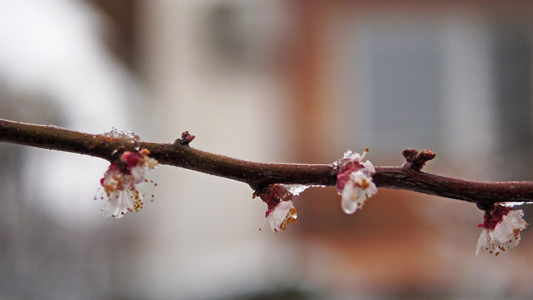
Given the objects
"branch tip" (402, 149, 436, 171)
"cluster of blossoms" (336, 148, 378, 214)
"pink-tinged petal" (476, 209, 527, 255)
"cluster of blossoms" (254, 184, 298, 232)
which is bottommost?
"pink-tinged petal" (476, 209, 527, 255)

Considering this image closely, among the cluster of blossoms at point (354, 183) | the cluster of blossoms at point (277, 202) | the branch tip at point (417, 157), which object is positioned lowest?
the cluster of blossoms at point (277, 202)

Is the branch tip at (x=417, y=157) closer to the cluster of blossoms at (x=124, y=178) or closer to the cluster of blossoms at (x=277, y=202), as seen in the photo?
the cluster of blossoms at (x=277, y=202)

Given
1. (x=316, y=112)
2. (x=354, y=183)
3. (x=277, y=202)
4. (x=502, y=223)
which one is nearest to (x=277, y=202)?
(x=277, y=202)

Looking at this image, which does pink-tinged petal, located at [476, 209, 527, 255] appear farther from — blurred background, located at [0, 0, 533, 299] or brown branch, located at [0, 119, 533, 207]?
blurred background, located at [0, 0, 533, 299]

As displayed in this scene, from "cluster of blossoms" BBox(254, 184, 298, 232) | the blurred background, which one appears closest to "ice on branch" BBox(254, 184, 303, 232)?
"cluster of blossoms" BBox(254, 184, 298, 232)

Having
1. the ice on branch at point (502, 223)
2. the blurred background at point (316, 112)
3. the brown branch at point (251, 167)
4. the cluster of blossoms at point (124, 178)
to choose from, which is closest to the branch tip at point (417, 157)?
the brown branch at point (251, 167)

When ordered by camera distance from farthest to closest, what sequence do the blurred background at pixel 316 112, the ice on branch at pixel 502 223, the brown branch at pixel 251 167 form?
the blurred background at pixel 316 112 < the ice on branch at pixel 502 223 < the brown branch at pixel 251 167

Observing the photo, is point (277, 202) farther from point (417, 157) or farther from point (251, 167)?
point (417, 157)
